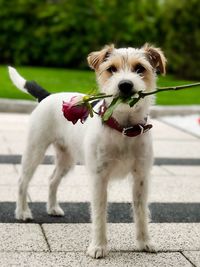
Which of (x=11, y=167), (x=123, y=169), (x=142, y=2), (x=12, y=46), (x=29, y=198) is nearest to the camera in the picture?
(x=123, y=169)

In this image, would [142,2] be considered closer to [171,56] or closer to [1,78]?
[171,56]

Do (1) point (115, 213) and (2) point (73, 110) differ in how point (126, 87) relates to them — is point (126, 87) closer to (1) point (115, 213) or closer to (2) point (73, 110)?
(2) point (73, 110)

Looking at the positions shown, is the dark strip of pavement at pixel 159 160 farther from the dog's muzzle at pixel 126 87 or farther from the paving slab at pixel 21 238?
the dog's muzzle at pixel 126 87

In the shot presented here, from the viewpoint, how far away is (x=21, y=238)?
4672 mm

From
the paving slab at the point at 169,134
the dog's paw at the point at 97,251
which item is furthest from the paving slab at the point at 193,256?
the paving slab at the point at 169,134

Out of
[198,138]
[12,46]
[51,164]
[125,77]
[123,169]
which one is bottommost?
[12,46]

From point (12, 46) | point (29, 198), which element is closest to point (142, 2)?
point (12, 46)

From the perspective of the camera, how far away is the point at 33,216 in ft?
17.5

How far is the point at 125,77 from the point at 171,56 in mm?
15575

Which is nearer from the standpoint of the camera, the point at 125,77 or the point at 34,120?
the point at 125,77

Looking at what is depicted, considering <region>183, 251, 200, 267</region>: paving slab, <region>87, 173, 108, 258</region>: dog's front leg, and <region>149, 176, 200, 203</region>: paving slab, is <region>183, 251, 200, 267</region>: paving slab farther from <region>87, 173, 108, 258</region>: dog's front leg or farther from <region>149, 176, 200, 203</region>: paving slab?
<region>149, 176, 200, 203</region>: paving slab

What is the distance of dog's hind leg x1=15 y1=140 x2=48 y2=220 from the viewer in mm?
5160

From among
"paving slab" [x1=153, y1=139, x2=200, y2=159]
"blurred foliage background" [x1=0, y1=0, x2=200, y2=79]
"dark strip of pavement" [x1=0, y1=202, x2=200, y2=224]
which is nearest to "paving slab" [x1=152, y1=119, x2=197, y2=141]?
"paving slab" [x1=153, y1=139, x2=200, y2=159]

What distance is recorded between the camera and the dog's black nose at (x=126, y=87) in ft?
12.8
